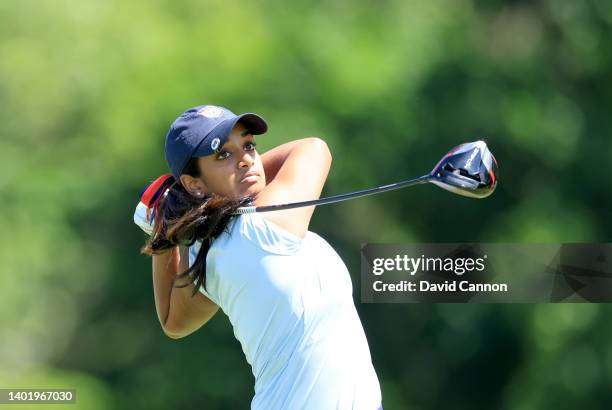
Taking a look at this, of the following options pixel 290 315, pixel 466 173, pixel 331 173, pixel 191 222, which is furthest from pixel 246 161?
pixel 331 173

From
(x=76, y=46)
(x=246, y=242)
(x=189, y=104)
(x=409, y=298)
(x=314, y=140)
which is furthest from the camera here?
(x=76, y=46)

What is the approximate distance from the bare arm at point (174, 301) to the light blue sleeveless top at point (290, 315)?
212 millimetres

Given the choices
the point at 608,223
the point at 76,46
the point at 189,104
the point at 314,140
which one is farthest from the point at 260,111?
the point at 314,140

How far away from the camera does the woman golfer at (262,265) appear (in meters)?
2.43

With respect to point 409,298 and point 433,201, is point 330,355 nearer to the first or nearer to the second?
point 409,298

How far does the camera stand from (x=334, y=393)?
96.3 inches

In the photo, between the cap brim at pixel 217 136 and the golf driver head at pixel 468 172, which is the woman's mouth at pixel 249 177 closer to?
the cap brim at pixel 217 136

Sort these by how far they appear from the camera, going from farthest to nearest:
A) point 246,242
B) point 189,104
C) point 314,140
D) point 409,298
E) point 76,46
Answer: point 76,46
point 189,104
point 409,298
point 314,140
point 246,242

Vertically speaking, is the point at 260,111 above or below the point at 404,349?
above

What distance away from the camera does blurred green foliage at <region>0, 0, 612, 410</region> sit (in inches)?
295

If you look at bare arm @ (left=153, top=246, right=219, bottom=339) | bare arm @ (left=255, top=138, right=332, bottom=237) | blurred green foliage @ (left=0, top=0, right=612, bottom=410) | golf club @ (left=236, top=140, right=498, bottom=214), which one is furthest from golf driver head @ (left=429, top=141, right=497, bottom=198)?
blurred green foliage @ (left=0, top=0, right=612, bottom=410)

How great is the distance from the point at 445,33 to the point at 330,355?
6.02 m

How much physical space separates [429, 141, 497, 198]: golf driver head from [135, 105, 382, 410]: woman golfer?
282 mm

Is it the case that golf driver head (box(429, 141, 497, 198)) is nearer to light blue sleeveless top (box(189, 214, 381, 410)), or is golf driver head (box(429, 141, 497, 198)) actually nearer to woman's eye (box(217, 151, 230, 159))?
light blue sleeveless top (box(189, 214, 381, 410))
